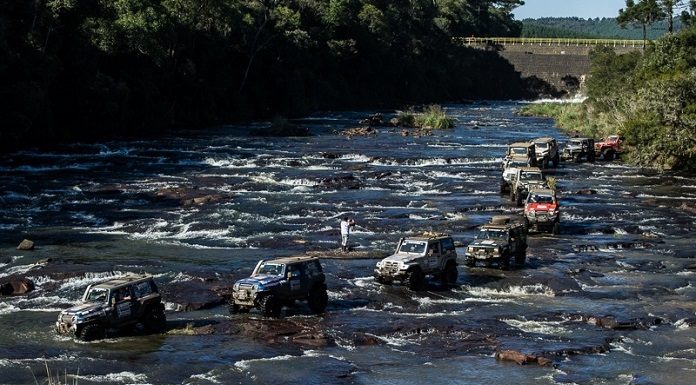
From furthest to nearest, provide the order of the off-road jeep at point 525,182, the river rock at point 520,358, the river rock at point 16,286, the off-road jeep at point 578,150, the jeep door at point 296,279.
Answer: the off-road jeep at point 578,150, the off-road jeep at point 525,182, the river rock at point 16,286, the jeep door at point 296,279, the river rock at point 520,358

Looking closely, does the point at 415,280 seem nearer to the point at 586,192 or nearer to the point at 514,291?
the point at 514,291

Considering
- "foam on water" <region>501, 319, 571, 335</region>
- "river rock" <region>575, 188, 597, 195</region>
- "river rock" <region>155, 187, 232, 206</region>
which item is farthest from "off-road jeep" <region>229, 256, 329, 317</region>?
"river rock" <region>575, 188, 597, 195</region>

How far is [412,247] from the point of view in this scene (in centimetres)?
3628

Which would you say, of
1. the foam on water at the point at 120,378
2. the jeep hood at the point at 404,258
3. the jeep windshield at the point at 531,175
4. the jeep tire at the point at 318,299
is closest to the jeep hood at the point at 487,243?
the jeep hood at the point at 404,258

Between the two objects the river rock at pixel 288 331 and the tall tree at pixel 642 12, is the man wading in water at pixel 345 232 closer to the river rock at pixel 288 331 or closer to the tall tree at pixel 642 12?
the river rock at pixel 288 331

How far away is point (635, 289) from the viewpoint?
3647cm

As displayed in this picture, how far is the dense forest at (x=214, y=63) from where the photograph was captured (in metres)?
78.6

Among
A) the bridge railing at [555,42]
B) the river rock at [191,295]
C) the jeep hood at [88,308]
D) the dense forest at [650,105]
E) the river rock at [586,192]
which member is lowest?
the river rock at [191,295]

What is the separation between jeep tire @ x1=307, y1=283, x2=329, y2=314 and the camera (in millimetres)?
32406

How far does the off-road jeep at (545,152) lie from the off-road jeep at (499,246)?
30295mm

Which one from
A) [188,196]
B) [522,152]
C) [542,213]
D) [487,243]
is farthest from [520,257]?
[522,152]

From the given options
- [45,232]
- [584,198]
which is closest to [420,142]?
[584,198]

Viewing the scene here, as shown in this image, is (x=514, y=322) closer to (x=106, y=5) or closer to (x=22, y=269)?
(x=22, y=269)

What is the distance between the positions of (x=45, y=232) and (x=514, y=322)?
938 inches
